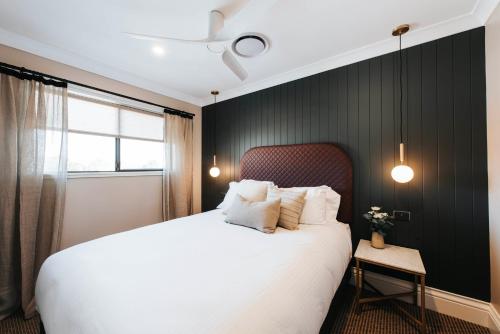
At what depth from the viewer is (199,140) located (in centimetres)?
359

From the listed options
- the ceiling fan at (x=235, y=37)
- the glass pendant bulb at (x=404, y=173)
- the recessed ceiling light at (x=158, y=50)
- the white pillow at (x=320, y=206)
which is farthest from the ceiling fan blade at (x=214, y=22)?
the glass pendant bulb at (x=404, y=173)

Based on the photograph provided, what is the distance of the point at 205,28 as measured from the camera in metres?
1.73

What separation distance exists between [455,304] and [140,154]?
375 cm

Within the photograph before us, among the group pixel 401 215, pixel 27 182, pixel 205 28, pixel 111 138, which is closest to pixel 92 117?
pixel 111 138

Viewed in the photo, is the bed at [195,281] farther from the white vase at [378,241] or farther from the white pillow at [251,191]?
the white pillow at [251,191]

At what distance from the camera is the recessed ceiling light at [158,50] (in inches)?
79.9

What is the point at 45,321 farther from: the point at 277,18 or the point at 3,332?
the point at 277,18

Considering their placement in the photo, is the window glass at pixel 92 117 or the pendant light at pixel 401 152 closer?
the pendant light at pixel 401 152

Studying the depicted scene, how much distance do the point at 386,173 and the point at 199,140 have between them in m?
2.80

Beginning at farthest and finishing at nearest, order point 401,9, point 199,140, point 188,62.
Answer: point 199,140, point 188,62, point 401,9

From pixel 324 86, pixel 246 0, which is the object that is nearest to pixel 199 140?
pixel 324 86

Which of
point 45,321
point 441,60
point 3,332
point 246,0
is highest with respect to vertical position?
point 246,0

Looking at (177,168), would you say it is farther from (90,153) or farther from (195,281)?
(195,281)

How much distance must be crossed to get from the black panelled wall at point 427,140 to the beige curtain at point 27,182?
2.72m
